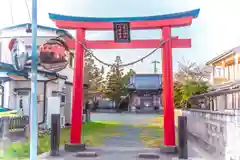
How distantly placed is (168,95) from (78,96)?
3249 mm

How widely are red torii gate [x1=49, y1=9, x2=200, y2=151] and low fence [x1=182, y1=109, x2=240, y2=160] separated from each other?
1180 mm

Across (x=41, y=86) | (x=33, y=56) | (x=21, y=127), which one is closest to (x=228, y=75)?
(x=41, y=86)

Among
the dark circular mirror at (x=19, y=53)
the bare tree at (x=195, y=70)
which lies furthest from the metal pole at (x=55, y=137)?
the bare tree at (x=195, y=70)

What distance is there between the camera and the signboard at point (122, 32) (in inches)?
452

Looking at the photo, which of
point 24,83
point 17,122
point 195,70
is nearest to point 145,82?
point 195,70

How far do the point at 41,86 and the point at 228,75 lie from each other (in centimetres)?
1194

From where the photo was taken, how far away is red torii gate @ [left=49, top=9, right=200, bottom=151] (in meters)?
11.1

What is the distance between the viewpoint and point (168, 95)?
36.5ft

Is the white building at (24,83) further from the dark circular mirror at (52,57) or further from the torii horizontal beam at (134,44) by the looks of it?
the dark circular mirror at (52,57)

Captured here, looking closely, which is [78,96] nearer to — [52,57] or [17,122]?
[52,57]

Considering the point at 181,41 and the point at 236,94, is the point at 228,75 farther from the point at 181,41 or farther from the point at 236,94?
the point at 236,94

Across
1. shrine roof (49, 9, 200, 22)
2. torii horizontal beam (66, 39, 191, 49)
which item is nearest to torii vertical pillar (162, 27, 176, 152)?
torii horizontal beam (66, 39, 191, 49)

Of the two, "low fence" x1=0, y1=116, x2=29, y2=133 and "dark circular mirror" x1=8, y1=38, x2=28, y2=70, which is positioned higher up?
"dark circular mirror" x1=8, y1=38, x2=28, y2=70

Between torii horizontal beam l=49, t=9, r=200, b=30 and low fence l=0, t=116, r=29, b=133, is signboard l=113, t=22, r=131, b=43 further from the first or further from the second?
low fence l=0, t=116, r=29, b=133
